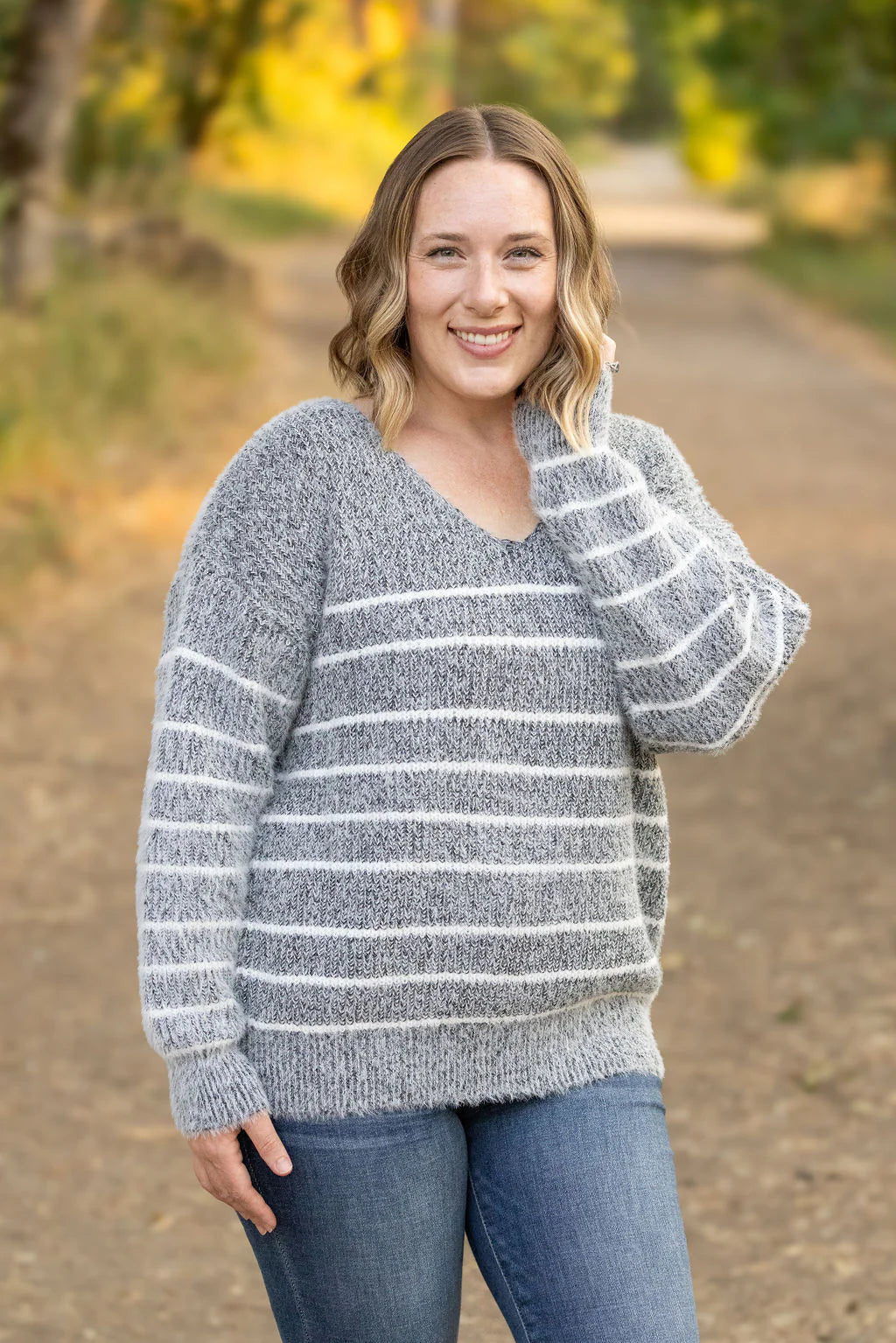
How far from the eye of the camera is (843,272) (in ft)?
70.0

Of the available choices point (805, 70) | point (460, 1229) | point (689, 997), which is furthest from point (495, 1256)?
point (805, 70)

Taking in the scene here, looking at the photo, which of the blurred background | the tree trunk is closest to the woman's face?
the blurred background

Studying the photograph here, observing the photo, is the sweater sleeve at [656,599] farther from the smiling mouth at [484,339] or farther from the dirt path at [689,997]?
the dirt path at [689,997]

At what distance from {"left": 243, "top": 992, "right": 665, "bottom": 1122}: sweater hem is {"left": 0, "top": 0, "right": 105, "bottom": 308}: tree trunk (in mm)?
9787

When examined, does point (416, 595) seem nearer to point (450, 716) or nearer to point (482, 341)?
point (450, 716)

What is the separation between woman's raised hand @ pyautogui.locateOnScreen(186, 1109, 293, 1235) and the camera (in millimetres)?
1851

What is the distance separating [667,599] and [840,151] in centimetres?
2053

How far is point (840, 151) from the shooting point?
2097 centimetres

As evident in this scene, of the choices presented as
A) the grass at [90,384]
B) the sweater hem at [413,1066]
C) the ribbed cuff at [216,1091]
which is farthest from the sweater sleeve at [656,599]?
the grass at [90,384]

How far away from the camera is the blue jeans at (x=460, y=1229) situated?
72.2 inches

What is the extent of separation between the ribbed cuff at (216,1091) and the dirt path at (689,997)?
3.62 ft

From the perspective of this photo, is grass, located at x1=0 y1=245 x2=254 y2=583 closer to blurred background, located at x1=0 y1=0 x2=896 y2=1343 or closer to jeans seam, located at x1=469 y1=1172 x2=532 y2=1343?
blurred background, located at x1=0 y1=0 x2=896 y2=1343

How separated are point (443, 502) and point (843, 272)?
809 inches

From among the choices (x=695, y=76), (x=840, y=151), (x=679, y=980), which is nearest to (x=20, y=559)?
(x=679, y=980)
